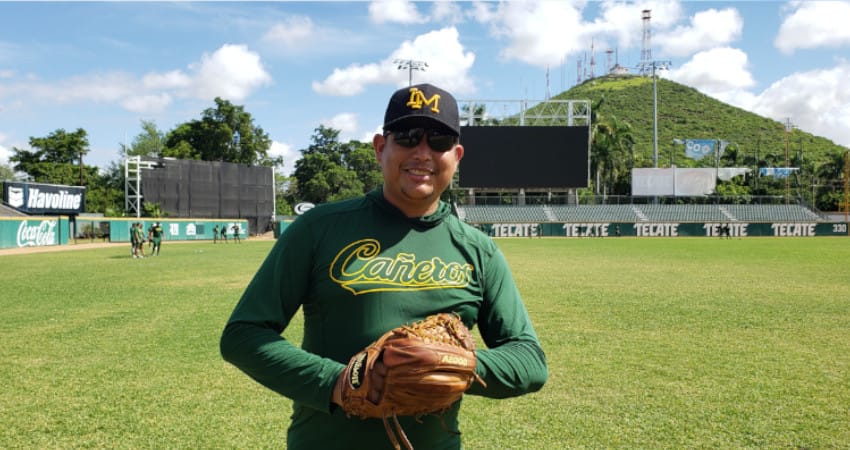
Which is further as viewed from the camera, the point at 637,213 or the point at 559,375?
the point at 637,213

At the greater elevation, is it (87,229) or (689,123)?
(689,123)

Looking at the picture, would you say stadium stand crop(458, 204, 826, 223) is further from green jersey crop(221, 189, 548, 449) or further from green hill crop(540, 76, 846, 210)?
green jersey crop(221, 189, 548, 449)

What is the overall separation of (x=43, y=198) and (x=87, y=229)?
4.26 meters

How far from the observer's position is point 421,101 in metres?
2.07

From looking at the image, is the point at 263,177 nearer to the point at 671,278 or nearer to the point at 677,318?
the point at 671,278

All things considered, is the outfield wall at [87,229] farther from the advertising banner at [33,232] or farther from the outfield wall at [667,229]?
the outfield wall at [667,229]

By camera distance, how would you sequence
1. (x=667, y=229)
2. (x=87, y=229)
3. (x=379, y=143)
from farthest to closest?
(x=667, y=229), (x=87, y=229), (x=379, y=143)

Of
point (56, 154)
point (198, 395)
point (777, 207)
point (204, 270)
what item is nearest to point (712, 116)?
point (777, 207)

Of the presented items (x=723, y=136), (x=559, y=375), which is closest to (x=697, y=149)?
(x=723, y=136)

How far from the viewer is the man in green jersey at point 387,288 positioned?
1903 millimetres

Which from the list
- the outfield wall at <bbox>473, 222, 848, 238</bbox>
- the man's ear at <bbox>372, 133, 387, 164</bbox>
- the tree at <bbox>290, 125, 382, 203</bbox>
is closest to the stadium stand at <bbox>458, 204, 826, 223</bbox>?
the outfield wall at <bbox>473, 222, 848, 238</bbox>

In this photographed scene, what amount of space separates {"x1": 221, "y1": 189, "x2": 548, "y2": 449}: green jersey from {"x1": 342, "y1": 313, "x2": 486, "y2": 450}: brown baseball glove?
0.08m

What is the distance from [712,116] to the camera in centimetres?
12019

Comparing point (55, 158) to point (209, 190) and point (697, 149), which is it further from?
point (697, 149)
